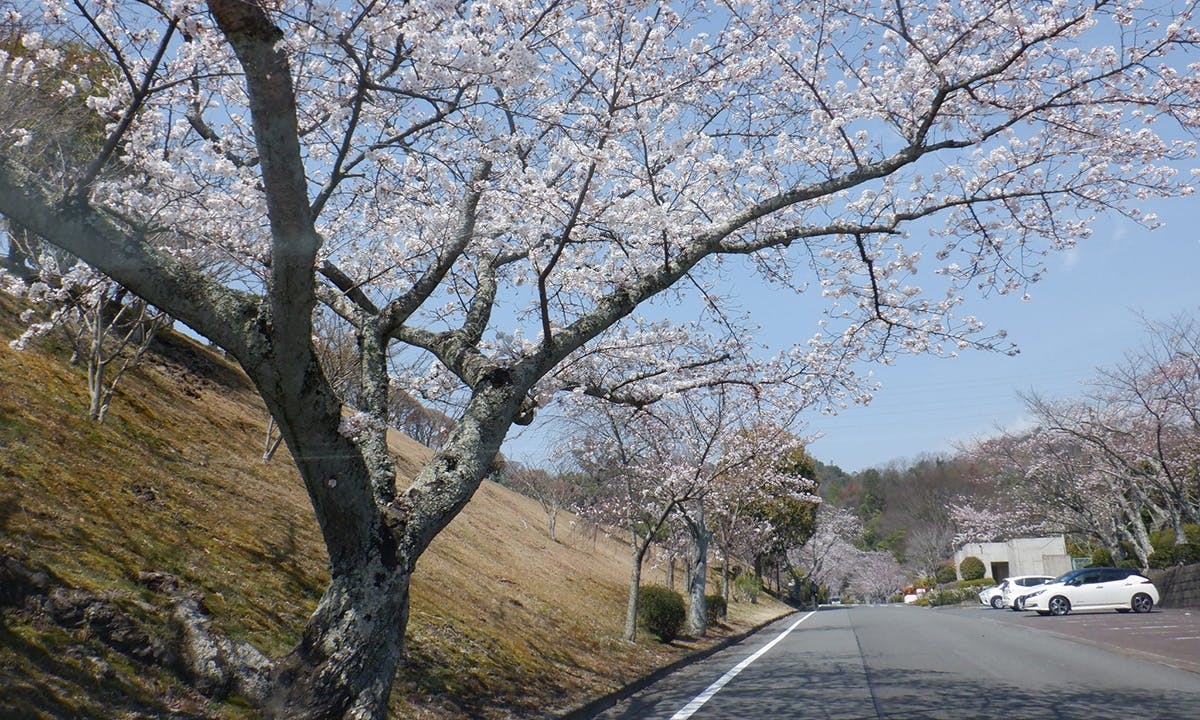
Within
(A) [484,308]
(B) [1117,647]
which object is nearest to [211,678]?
(A) [484,308]

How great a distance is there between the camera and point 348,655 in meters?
5.26

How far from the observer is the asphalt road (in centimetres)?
809

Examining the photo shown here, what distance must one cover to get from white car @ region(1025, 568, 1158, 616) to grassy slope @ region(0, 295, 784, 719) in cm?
1629

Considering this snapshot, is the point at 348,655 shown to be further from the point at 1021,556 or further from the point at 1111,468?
the point at 1021,556

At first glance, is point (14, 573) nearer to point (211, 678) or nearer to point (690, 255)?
point (211, 678)

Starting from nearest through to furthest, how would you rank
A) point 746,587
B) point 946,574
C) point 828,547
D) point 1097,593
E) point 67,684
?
1. point 67,684
2. point 1097,593
3. point 746,587
4. point 828,547
5. point 946,574

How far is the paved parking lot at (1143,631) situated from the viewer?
1285cm

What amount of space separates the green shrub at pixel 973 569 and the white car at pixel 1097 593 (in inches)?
1491

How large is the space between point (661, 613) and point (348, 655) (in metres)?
11.7

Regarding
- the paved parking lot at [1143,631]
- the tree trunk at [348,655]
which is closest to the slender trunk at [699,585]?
the paved parking lot at [1143,631]

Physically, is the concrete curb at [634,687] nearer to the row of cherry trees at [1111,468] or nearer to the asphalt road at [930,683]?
the asphalt road at [930,683]

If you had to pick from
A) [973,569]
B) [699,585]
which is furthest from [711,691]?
[973,569]

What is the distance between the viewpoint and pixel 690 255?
24.0ft

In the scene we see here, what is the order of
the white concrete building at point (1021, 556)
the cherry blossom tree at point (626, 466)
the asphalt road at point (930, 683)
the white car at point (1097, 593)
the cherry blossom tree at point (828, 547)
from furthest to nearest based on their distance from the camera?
1. the cherry blossom tree at point (828, 547)
2. the white concrete building at point (1021, 556)
3. the white car at point (1097, 593)
4. the cherry blossom tree at point (626, 466)
5. the asphalt road at point (930, 683)
